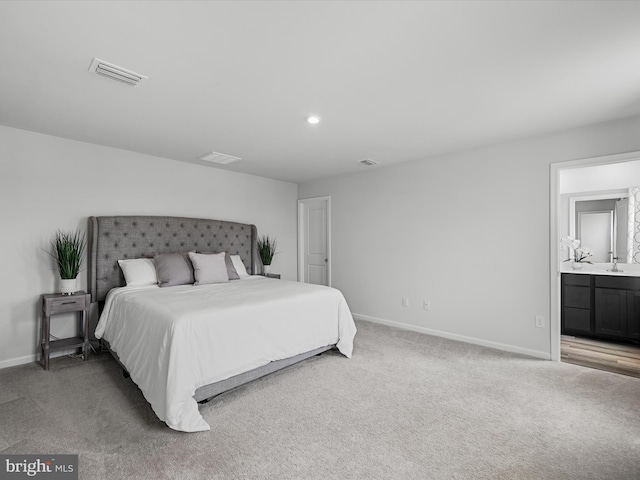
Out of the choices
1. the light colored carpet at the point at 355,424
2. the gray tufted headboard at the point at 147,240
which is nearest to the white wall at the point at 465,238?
the light colored carpet at the point at 355,424

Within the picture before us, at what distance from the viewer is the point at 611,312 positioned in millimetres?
3771

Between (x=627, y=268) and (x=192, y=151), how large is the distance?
231 inches

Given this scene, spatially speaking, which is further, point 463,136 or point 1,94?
point 463,136

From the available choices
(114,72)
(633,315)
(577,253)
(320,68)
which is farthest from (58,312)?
(577,253)

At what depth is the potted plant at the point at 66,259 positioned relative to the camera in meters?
3.14

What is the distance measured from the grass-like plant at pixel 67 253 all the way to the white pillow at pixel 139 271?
0.42m

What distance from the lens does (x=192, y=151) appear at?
3836 millimetres

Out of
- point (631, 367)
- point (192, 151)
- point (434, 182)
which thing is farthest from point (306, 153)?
point (631, 367)

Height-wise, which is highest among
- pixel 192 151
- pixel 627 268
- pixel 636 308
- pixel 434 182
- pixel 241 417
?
pixel 192 151

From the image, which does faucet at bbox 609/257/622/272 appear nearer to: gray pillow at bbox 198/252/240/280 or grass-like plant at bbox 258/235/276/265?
grass-like plant at bbox 258/235/276/265

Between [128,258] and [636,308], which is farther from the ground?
[128,258]

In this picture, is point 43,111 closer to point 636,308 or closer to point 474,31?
point 474,31

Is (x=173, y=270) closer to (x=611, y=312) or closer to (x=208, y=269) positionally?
(x=208, y=269)

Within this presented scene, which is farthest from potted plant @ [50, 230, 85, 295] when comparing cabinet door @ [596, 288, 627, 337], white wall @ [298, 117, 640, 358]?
cabinet door @ [596, 288, 627, 337]
